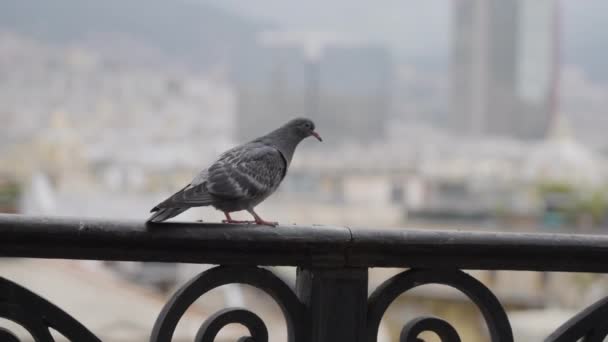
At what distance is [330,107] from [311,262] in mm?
55441

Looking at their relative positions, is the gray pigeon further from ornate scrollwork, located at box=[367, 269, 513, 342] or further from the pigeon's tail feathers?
ornate scrollwork, located at box=[367, 269, 513, 342]

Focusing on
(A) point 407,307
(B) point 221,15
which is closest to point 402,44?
(B) point 221,15

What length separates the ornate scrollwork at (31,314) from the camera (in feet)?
2.05

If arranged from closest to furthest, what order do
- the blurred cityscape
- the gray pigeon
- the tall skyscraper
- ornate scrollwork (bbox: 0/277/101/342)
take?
1. ornate scrollwork (bbox: 0/277/101/342)
2. the gray pigeon
3. the blurred cityscape
4. the tall skyscraper

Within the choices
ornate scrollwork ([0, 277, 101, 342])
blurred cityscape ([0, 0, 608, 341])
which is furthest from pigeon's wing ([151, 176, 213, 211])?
blurred cityscape ([0, 0, 608, 341])

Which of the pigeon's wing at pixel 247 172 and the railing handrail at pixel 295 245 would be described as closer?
the railing handrail at pixel 295 245

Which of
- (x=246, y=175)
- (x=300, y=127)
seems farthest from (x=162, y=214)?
(x=300, y=127)

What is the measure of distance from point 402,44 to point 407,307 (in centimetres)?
6742

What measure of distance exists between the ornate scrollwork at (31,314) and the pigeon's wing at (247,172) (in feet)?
0.71

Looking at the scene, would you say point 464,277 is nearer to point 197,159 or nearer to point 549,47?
point 197,159

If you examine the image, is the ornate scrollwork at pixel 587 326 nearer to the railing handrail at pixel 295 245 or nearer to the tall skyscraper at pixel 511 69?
the railing handrail at pixel 295 245

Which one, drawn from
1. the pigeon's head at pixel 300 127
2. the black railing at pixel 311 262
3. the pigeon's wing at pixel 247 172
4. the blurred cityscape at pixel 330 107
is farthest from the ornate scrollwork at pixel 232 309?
the blurred cityscape at pixel 330 107

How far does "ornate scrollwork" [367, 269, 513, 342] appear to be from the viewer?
2.32 ft

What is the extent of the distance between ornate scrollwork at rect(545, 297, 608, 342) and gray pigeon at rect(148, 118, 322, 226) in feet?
0.86
